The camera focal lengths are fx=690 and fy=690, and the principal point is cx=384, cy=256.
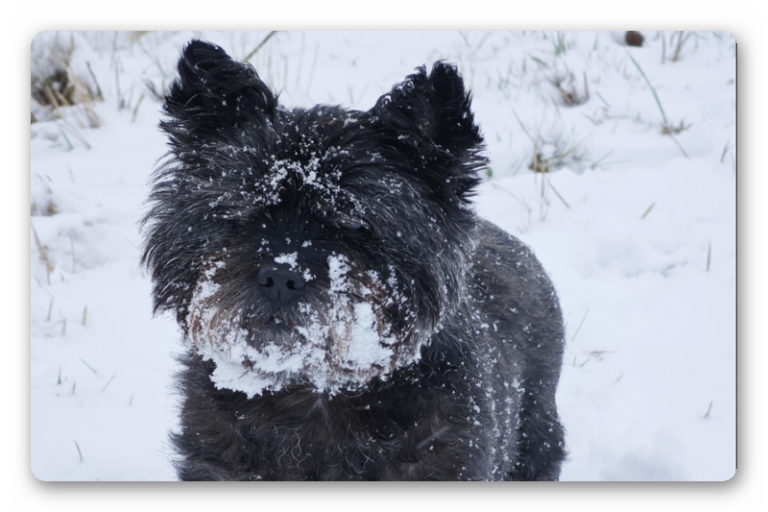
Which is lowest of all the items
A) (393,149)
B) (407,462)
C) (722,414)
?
(722,414)

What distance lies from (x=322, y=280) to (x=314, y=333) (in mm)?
210

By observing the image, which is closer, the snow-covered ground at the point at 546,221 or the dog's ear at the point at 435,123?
the dog's ear at the point at 435,123

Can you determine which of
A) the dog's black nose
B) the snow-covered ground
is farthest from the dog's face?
the snow-covered ground

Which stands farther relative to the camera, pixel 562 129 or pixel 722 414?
pixel 562 129

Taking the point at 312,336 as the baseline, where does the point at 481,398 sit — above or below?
below

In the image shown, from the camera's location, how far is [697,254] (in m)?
5.45

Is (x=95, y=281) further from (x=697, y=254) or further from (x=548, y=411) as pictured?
(x=697, y=254)

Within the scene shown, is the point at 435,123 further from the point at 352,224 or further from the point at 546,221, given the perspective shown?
the point at 546,221

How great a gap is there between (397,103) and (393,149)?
19 cm

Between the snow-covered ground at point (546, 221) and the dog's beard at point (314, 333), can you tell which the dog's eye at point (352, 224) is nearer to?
the dog's beard at point (314, 333)

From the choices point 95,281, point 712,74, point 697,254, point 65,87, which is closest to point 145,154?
point 65,87

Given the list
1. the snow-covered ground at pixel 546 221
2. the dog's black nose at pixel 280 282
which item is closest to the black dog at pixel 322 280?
the dog's black nose at pixel 280 282

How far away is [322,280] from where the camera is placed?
2.58m

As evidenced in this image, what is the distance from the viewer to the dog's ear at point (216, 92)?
2932mm
